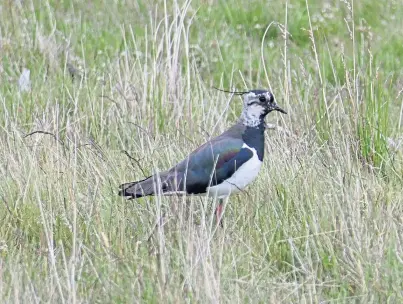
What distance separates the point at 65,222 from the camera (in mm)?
4699

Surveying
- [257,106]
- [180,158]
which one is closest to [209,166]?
→ [257,106]

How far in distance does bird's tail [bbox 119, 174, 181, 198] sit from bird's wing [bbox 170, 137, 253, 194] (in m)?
0.05

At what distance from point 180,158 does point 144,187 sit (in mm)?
801

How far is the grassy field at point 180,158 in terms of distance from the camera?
414 centimetres

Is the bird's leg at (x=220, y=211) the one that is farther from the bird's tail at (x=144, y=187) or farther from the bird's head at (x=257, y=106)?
the bird's head at (x=257, y=106)

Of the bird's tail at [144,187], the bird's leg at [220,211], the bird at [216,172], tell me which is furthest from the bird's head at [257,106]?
the bird's tail at [144,187]

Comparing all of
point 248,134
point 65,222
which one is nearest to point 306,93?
point 248,134

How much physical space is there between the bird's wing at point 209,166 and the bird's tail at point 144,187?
51 mm

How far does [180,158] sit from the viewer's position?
5672 millimetres

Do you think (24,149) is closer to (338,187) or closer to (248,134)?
(248,134)

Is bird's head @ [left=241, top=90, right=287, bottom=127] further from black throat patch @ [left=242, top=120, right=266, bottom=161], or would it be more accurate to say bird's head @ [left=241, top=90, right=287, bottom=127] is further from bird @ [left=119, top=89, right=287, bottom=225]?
bird @ [left=119, top=89, right=287, bottom=225]

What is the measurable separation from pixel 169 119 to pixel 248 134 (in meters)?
1.20

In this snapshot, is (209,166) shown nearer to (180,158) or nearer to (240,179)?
(240,179)

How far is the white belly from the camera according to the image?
500 centimetres
